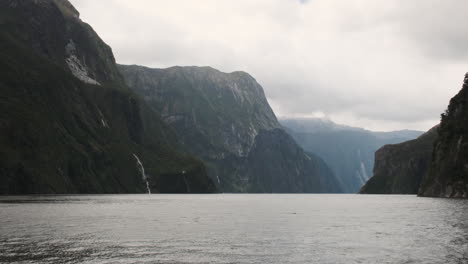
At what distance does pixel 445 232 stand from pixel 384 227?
12734 millimetres

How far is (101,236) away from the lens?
6638 centimetres

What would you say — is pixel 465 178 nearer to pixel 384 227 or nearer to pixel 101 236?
pixel 384 227

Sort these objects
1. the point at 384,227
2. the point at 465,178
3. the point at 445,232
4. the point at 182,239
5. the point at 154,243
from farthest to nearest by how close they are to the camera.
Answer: the point at 465,178 < the point at 384,227 < the point at 445,232 < the point at 182,239 < the point at 154,243

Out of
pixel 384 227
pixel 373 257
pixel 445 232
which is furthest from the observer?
pixel 384 227

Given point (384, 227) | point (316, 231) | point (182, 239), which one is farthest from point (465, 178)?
point (182, 239)

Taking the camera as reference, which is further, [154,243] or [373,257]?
[154,243]

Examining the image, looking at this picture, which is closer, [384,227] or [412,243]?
[412,243]

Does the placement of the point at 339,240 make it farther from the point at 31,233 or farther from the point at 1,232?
the point at 1,232

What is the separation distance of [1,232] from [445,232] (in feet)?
205

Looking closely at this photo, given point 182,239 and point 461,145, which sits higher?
point 461,145

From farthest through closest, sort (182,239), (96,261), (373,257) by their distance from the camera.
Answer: (182,239), (373,257), (96,261)

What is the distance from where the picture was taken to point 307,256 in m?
51.9

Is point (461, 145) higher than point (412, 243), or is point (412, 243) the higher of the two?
point (461, 145)

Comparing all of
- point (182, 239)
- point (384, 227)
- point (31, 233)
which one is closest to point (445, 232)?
point (384, 227)
